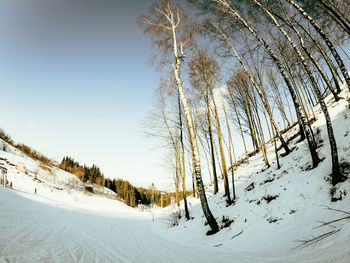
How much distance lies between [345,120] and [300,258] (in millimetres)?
9136

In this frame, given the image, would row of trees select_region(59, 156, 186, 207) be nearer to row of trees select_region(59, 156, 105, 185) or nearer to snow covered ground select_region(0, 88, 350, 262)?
row of trees select_region(59, 156, 105, 185)

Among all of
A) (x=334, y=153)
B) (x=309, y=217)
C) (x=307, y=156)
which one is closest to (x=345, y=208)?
(x=309, y=217)

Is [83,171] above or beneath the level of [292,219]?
above

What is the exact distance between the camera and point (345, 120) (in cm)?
814

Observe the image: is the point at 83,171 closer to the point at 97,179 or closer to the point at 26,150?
the point at 97,179

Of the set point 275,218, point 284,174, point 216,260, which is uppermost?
point 284,174

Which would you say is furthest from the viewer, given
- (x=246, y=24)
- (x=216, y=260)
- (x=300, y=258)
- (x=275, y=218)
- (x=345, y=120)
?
(x=345, y=120)

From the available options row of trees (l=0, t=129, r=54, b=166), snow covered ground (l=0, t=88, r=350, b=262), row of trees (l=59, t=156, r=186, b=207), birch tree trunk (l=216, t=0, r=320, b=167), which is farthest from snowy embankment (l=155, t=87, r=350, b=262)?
row of trees (l=0, t=129, r=54, b=166)

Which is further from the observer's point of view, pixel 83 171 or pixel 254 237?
pixel 83 171

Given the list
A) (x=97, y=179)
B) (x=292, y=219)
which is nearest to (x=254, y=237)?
(x=292, y=219)

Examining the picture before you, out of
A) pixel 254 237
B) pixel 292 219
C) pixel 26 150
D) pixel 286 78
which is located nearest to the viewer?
pixel 292 219

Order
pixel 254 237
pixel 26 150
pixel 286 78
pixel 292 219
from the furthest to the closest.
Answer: pixel 26 150
pixel 286 78
pixel 254 237
pixel 292 219

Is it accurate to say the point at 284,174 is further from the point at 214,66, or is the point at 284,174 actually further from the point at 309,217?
the point at 214,66

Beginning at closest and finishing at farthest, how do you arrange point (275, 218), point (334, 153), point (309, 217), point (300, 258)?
point (300, 258), point (309, 217), point (334, 153), point (275, 218)
